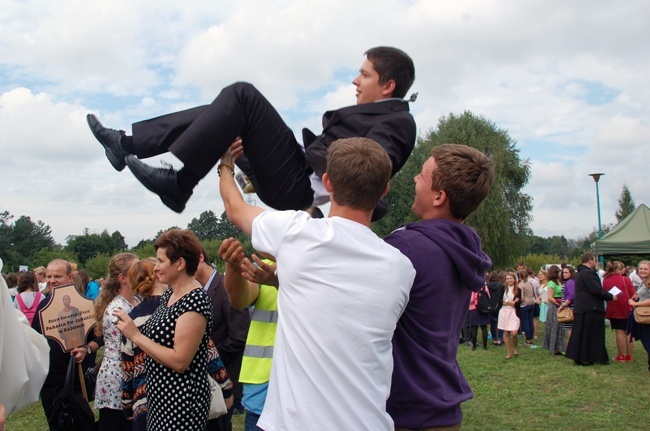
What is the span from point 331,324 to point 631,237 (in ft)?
62.5

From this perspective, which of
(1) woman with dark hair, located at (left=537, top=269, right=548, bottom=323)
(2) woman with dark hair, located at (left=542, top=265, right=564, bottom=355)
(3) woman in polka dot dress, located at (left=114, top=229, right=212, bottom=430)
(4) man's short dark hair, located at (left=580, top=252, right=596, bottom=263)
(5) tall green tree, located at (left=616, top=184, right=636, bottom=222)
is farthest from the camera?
(5) tall green tree, located at (left=616, top=184, right=636, bottom=222)

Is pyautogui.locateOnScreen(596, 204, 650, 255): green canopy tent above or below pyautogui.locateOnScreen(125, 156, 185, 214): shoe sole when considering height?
above

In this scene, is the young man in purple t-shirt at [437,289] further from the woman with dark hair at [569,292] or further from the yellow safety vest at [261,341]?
the woman with dark hair at [569,292]

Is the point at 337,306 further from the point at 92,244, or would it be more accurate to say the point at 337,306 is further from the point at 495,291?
the point at 92,244

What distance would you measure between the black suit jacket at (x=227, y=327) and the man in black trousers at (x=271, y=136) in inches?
93.0

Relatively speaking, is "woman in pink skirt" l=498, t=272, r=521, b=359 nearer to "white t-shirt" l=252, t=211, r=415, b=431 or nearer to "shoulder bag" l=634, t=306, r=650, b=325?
"shoulder bag" l=634, t=306, r=650, b=325

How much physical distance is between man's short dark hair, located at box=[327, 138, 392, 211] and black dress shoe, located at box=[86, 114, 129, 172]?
1.33m

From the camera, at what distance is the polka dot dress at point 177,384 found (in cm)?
368

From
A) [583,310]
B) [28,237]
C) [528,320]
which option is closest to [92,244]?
[28,237]

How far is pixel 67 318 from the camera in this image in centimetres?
536

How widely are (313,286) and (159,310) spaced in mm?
2097

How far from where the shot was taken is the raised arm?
7.99 feet

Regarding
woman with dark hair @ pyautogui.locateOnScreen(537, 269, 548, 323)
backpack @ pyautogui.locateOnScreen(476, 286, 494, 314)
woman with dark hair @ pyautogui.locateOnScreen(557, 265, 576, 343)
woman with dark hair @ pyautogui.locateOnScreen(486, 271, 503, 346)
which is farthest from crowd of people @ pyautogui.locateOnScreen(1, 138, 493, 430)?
woman with dark hair @ pyautogui.locateOnScreen(537, 269, 548, 323)

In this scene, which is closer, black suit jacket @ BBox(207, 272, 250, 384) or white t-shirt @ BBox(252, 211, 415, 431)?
white t-shirt @ BBox(252, 211, 415, 431)
